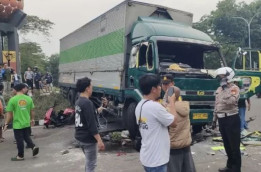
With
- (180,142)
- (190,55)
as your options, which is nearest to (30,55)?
(190,55)

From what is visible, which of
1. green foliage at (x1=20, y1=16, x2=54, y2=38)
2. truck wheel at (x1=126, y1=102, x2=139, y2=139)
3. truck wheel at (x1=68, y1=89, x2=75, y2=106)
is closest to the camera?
truck wheel at (x1=126, y1=102, x2=139, y2=139)

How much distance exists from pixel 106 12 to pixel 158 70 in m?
3.94

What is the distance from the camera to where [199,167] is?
6102 millimetres

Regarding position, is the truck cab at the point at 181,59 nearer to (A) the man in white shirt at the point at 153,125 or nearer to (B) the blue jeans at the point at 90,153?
(B) the blue jeans at the point at 90,153

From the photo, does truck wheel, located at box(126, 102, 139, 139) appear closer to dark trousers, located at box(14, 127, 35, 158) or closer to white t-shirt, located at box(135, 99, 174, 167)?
dark trousers, located at box(14, 127, 35, 158)

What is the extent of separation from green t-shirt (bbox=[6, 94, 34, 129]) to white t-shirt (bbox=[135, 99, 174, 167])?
4438 mm

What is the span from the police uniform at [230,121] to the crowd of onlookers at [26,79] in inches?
270

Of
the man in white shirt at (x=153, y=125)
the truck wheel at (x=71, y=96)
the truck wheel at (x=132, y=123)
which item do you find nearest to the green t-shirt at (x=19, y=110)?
the truck wheel at (x=132, y=123)

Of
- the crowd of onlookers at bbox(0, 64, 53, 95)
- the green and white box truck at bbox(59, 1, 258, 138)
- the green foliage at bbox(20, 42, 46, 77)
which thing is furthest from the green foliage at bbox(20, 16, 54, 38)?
the green and white box truck at bbox(59, 1, 258, 138)

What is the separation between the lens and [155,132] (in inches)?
132

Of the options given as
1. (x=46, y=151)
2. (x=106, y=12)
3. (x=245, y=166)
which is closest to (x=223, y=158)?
(x=245, y=166)

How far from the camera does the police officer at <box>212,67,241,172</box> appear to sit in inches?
211

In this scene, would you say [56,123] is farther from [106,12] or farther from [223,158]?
[223,158]

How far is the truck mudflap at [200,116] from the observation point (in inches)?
307
